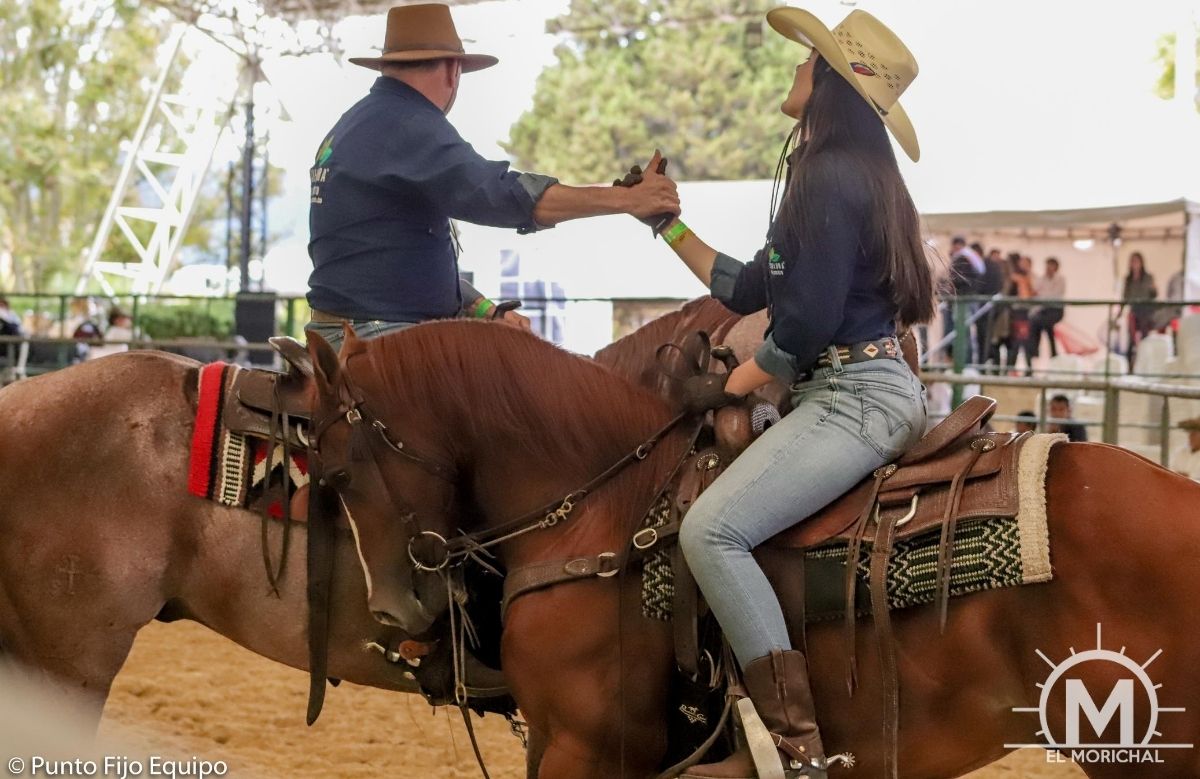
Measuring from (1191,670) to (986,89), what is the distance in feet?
47.6

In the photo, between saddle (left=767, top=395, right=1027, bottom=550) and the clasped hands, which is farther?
the clasped hands

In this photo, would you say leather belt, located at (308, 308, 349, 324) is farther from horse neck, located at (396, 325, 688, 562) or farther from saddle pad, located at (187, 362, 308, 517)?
horse neck, located at (396, 325, 688, 562)

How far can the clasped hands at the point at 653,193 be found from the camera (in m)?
3.37

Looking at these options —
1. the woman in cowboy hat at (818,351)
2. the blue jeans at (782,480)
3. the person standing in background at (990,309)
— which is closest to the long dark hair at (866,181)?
the woman in cowboy hat at (818,351)

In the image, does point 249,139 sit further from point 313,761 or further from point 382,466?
point 382,466

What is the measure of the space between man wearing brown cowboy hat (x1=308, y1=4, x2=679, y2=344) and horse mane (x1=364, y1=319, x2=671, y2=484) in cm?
48

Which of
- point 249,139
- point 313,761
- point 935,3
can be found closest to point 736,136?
point 935,3

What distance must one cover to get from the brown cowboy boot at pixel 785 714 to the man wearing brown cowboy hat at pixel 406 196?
1.36m

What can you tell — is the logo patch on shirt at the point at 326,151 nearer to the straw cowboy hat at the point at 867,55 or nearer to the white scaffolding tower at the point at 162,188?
the straw cowboy hat at the point at 867,55

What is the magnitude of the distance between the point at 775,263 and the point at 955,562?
0.80 m

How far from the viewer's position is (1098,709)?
266 centimetres

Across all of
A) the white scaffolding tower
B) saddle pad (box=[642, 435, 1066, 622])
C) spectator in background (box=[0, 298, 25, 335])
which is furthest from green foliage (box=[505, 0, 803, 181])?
saddle pad (box=[642, 435, 1066, 622])

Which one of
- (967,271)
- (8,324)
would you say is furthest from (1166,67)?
(8,324)

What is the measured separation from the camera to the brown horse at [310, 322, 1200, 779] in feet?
8.61
